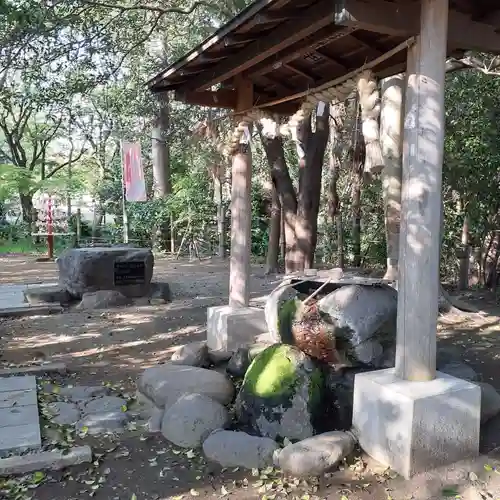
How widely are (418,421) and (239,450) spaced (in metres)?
1.08

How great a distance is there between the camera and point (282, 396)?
3717 millimetres

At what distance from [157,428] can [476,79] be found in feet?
24.6

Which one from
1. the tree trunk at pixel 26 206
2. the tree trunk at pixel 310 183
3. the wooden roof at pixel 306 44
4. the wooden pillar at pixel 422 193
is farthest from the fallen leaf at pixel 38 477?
the tree trunk at pixel 26 206

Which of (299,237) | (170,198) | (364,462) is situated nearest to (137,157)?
(170,198)

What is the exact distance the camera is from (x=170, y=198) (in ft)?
53.9

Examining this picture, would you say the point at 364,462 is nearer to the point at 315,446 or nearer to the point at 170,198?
the point at 315,446

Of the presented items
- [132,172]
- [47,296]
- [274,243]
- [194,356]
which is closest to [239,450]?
[194,356]

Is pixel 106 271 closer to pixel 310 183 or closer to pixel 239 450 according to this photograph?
pixel 310 183

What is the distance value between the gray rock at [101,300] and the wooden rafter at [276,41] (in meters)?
4.29

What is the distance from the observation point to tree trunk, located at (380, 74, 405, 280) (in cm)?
694

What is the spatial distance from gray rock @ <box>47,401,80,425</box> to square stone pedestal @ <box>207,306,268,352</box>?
4.96ft

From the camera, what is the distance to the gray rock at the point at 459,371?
4238 mm

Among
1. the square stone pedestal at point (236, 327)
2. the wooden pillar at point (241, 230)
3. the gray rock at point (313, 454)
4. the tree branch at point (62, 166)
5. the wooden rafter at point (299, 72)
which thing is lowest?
the gray rock at point (313, 454)

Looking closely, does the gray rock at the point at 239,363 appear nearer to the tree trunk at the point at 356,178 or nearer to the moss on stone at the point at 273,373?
the moss on stone at the point at 273,373
